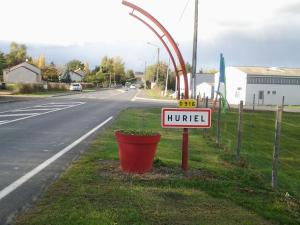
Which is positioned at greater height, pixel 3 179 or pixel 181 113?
pixel 181 113

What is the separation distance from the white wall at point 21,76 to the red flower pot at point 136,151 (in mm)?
97898

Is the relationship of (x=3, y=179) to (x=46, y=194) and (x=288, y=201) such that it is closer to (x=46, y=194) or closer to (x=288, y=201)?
(x=46, y=194)

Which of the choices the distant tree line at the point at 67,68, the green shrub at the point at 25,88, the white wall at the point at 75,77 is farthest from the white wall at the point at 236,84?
the white wall at the point at 75,77

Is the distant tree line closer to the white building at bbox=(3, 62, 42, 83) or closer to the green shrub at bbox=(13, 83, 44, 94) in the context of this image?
the white building at bbox=(3, 62, 42, 83)

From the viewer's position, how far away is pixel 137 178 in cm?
766

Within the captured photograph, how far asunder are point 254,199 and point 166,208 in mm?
1616

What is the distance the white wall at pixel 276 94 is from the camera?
2345 inches

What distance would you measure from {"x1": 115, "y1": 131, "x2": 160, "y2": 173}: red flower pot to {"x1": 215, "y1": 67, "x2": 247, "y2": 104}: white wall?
52.3 meters

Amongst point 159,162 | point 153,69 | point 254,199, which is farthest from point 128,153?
point 153,69

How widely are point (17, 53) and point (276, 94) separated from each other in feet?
336

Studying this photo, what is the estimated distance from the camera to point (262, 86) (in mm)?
60250

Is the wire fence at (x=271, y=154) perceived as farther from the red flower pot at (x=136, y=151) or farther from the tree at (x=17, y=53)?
the tree at (x=17, y=53)

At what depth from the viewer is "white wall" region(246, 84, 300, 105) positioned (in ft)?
195

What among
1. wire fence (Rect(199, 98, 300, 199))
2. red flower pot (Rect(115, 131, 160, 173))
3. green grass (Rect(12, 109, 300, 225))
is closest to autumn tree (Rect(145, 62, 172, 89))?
wire fence (Rect(199, 98, 300, 199))
